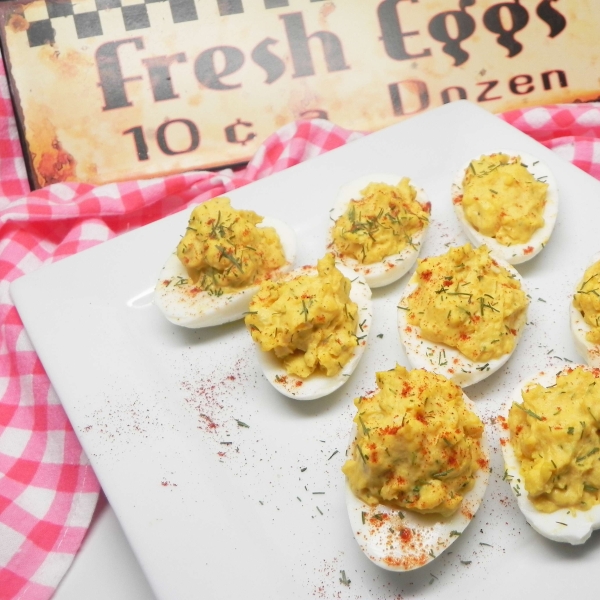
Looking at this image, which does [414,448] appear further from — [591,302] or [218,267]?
[218,267]

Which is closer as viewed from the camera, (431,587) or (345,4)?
(431,587)

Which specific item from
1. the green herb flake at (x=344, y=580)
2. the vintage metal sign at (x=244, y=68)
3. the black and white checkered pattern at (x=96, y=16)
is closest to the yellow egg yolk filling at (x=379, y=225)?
the vintage metal sign at (x=244, y=68)

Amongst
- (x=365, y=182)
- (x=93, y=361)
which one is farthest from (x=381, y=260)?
(x=93, y=361)

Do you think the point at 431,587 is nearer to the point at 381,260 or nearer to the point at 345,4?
the point at 381,260

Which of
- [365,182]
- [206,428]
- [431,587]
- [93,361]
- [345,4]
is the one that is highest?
[345,4]

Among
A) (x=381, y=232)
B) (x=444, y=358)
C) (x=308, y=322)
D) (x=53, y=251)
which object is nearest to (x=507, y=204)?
(x=381, y=232)

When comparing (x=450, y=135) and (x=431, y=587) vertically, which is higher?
(x=450, y=135)
